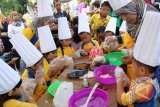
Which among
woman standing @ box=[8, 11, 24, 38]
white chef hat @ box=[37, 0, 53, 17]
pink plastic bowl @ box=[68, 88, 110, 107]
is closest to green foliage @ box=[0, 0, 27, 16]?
woman standing @ box=[8, 11, 24, 38]

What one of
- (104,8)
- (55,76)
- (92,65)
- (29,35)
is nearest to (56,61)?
(55,76)

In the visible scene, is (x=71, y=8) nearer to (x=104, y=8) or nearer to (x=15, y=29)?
(x=15, y=29)

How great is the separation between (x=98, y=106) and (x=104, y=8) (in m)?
2.30

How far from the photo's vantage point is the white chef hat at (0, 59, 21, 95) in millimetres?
1377

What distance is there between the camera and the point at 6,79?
1389 millimetres

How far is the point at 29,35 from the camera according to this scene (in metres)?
2.69

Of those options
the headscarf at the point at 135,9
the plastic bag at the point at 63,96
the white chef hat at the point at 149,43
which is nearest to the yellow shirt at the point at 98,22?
the headscarf at the point at 135,9

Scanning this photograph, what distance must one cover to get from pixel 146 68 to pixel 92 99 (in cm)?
38

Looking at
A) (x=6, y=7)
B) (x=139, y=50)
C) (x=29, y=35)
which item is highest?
(x=139, y=50)

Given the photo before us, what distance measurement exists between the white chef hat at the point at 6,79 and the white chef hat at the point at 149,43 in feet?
2.34

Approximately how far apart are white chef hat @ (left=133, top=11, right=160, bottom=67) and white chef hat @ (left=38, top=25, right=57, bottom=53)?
132 cm

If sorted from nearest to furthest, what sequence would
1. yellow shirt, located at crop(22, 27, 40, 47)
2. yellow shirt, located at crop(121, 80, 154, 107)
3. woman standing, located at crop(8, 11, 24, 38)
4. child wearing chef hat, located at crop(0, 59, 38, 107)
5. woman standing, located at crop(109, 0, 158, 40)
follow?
yellow shirt, located at crop(121, 80, 154, 107) → child wearing chef hat, located at crop(0, 59, 38, 107) → woman standing, located at crop(109, 0, 158, 40) → yellow shirt, located at crop(22, 27, 40, 47) → woman standing, located at crop(8, 11, 24, 38)

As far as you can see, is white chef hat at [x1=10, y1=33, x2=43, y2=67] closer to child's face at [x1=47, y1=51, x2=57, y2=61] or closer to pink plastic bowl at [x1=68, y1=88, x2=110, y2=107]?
child's face at [x1=47, y1=51, x2=57, y2=61]

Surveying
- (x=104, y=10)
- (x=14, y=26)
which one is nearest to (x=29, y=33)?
(x=104, y=10)
